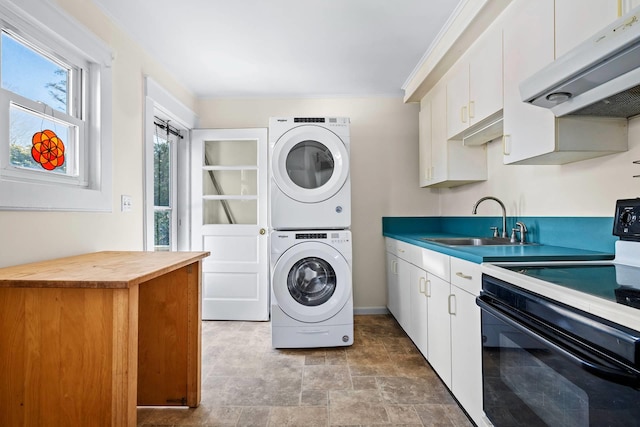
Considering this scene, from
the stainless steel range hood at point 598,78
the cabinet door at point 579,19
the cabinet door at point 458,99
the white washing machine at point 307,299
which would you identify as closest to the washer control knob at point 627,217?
the stainless steel range hood at point 598,78

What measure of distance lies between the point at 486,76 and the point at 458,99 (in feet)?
1.21

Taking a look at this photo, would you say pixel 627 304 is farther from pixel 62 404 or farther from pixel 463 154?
pixel 463 154

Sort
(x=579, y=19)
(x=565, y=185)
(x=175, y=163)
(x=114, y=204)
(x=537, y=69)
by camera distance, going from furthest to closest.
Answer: (x=175, y=163) → (x=114, y=204) → (x=565, y=185) → (x=537, y=69) → (x=579, y=19)

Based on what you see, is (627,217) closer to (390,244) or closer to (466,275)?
(466,275)

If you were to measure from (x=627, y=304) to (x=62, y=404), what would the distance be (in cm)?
161

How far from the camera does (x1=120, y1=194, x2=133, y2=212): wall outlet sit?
213 cm

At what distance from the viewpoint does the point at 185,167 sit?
327 centimetres

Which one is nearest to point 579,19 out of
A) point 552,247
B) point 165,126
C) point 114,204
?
point 552,247

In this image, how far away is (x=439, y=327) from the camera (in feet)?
6.27

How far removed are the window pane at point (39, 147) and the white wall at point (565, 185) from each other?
8.59 feet

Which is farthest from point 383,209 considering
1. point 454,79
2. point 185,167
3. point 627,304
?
point 627,304

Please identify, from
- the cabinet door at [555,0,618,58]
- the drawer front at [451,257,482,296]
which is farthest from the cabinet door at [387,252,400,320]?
the cabinet door at [555,0,618,58]

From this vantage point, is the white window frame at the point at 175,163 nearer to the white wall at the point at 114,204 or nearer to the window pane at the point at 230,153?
the white wall at the point at 114,204

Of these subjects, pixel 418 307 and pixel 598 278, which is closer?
pixel 598 278
